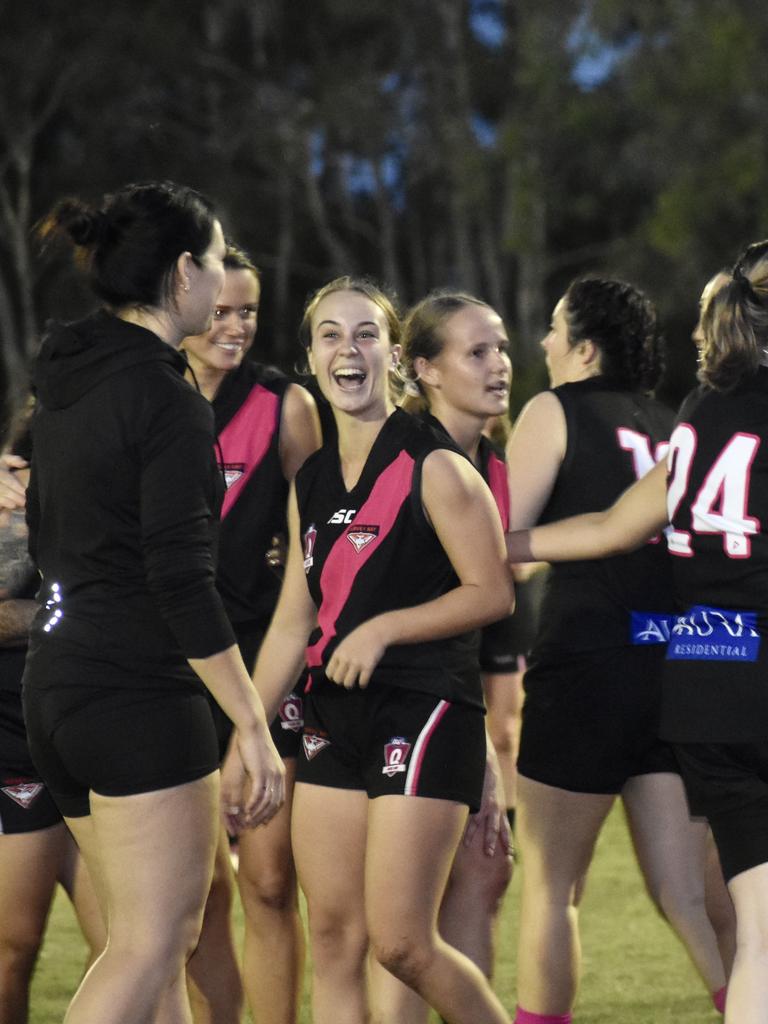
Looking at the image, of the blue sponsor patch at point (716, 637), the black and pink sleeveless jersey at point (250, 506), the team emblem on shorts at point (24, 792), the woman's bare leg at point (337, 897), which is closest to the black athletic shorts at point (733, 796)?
the blue sponsor patch at point (716, 637)

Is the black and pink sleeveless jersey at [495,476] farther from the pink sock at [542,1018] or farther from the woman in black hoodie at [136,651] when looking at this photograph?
the woman in black hoodie at [136,651]

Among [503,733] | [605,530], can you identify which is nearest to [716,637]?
[605,530]

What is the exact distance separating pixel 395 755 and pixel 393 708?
0.12 m

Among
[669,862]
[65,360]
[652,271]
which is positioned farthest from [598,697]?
[652,271]

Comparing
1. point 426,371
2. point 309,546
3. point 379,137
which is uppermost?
point 379,137

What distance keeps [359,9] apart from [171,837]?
28864mm

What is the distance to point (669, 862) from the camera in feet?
14.5

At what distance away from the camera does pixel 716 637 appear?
11.2 ft

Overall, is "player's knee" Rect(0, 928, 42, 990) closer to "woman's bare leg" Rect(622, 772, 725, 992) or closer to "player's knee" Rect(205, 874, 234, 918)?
"player's knee" Rect(205, 874, 234, 918)

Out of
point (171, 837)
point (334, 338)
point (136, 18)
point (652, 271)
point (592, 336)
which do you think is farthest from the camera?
point (136, 18)

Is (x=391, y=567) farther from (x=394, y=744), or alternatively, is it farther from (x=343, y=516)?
(x=394, y=744)

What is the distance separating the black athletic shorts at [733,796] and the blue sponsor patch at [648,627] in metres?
0.85

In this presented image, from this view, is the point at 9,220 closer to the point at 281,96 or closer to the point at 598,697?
the point at 281,96

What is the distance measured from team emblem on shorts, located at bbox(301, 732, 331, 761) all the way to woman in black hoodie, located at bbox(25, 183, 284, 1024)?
2.20 ft
